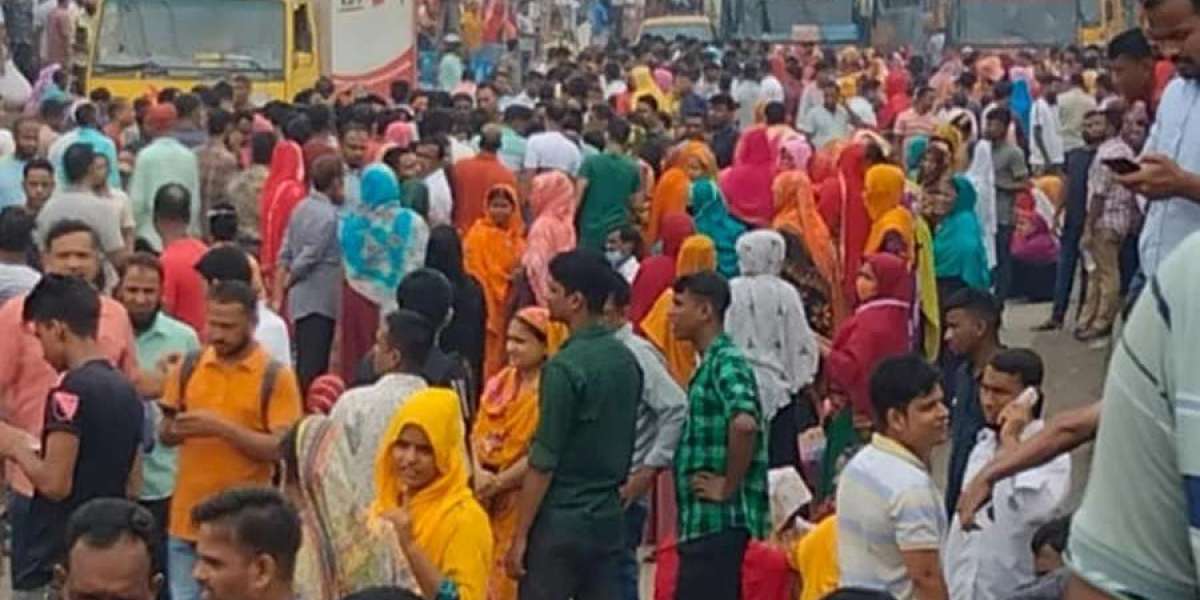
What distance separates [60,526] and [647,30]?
1385 inches

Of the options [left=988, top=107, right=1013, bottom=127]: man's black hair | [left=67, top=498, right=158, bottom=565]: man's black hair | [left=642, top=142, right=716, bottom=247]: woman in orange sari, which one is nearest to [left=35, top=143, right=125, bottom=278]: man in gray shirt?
[left=642, top=142, right=716, bottom=247]: woman in orange sari

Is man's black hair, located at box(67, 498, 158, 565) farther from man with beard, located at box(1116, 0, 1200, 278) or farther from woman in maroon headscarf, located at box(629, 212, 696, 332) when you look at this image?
woman in maroon headscarf, located at box(629, 212, 696, 332)

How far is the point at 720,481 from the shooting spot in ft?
25.9

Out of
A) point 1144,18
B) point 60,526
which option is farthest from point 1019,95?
point 1144,18

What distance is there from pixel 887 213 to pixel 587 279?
504 cm

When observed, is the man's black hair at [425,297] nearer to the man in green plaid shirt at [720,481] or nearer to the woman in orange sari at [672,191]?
the man in green plaid shirt at [720,481]

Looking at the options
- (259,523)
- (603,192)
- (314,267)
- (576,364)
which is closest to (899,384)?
(576,364)

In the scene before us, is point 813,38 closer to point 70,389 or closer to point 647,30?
point 647,30

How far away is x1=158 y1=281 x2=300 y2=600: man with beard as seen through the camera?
7148mm

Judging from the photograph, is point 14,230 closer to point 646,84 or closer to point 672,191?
point 672,191

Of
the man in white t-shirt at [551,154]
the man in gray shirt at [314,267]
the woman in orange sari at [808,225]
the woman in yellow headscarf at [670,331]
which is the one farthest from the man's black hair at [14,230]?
the man in white t-shirt at [551,154]

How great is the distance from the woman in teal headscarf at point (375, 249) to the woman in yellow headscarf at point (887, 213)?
7.25ft

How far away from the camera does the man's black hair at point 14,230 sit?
352 inches

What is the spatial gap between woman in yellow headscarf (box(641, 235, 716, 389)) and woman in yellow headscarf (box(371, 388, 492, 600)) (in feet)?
9.89
